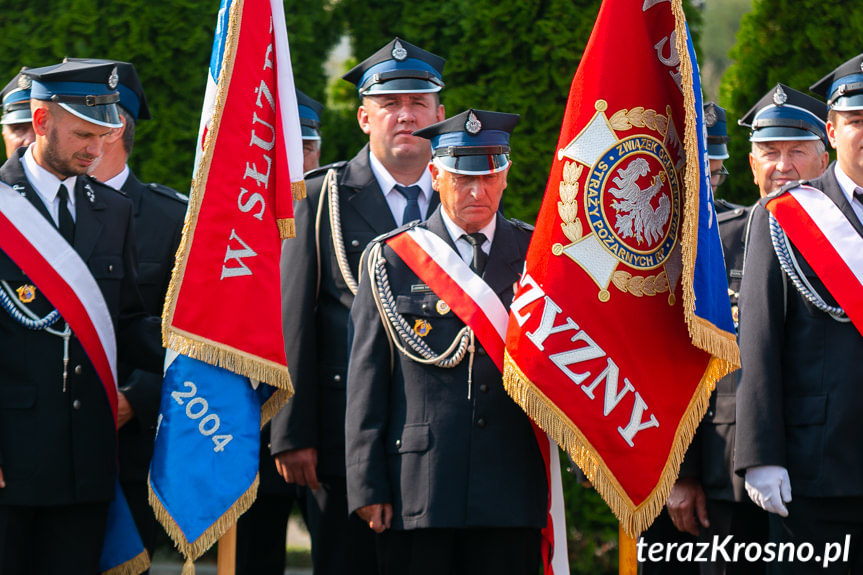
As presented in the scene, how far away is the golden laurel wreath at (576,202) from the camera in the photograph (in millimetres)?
3918

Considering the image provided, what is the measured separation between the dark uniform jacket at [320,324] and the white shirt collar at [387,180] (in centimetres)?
6

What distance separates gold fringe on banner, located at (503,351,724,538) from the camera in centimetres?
386

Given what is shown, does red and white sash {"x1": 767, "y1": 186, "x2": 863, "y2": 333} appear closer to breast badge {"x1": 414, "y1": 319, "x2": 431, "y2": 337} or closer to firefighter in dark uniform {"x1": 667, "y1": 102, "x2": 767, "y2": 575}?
firefighter in dark uniform {"x1": 667, "y1": 102, "x2": 767, "y2": 575}

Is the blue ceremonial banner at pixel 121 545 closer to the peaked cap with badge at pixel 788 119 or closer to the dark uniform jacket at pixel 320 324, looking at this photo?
the dark uniform jacket at pixel 320 324

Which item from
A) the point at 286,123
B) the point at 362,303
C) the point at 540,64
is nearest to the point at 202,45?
the point at 540,64

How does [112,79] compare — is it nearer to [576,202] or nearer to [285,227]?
[285,227]

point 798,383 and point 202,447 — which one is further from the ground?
point 798,383

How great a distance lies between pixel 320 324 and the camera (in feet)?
16.1

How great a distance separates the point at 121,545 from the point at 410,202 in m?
1.79

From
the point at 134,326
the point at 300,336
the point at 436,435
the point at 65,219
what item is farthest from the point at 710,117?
the point at 65,219

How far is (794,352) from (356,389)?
5.07 ft

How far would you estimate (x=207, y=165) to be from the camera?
4.27m

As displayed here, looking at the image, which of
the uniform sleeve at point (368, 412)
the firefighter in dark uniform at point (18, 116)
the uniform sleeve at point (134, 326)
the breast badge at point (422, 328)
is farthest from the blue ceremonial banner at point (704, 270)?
the firefighter in dark uniform at point (18, 116)

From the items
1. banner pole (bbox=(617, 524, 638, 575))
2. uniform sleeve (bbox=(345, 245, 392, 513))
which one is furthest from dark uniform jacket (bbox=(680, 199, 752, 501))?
uniform sleeve (bbox=(345, 245, 392, 513))
